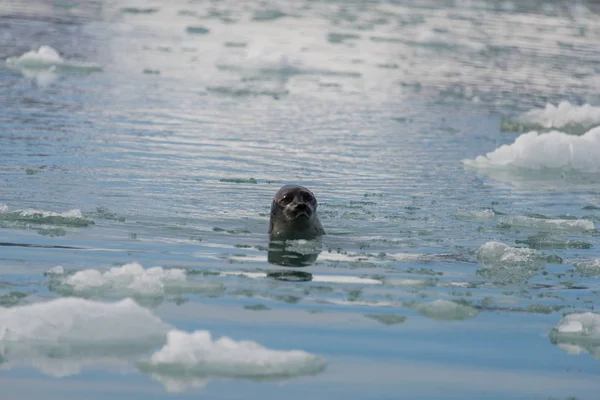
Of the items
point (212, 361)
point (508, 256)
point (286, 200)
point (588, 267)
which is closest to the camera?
point (212, 361)

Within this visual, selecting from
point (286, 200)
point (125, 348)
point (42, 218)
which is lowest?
point (125, 348)

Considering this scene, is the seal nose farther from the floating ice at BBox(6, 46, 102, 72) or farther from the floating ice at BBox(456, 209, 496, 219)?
the floating ice at BBox(6, 46, 102, 72)

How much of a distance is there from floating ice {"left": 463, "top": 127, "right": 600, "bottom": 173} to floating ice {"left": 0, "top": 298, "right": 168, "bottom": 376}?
27.4ft

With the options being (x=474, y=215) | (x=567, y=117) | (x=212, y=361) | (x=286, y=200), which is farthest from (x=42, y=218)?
(x=567, y=117)

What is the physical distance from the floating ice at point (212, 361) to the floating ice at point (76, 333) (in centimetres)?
26

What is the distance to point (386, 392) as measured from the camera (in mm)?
5352

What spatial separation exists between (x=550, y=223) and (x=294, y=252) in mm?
2637

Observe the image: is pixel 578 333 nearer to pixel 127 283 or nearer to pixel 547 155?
pixel 127 283

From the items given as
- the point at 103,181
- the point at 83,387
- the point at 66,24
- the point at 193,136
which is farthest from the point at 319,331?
the point at 66,24

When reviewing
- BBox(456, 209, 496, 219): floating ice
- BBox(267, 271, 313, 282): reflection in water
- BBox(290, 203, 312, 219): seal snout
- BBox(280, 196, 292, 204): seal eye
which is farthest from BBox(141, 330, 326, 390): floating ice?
BBox(456, 209, 496, 219): floating ice

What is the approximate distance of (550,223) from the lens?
32.6ft

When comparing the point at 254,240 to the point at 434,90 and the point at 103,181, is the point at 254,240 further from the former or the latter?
the point at 434,90

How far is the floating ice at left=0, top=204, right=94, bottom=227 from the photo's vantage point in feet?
29.3

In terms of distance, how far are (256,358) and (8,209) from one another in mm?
4482
